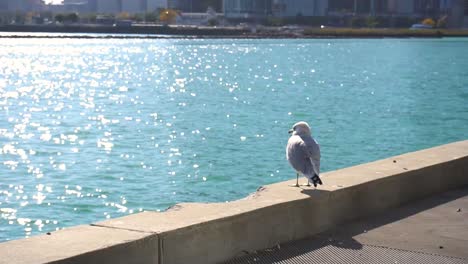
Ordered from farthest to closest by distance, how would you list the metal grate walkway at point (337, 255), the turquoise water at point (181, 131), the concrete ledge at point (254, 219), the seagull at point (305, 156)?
1. the turquoise water at point (181, 131)
2. the seagull at point (305, 156)
3. the metal grate walkway at point (337, 255)
4. the concrete ledge at point (254, 219)

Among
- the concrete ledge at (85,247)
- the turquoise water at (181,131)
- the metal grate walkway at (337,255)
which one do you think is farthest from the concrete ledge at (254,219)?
the turquoise water at (181,131)

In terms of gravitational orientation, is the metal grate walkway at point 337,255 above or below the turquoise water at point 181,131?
above

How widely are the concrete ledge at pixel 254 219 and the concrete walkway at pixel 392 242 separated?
120mm

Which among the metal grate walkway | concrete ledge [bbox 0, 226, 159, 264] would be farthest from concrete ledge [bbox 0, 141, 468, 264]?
the metal grate walkway

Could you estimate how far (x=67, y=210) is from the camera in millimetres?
18297

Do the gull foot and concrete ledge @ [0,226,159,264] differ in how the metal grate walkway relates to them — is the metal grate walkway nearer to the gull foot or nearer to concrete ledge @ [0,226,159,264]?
the gull foot

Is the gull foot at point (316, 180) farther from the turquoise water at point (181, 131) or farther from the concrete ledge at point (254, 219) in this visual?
the turquoise water at point (181, 131)

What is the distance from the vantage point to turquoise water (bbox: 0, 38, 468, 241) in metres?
20.1

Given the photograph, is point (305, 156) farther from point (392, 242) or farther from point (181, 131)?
point (181, 131)

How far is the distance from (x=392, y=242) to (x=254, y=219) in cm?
123

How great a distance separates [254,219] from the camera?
25.2 feet

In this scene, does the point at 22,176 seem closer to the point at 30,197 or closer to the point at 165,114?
the point at 30,197

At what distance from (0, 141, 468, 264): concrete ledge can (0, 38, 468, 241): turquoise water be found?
8.14 metres

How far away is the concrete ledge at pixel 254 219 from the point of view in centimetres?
654
